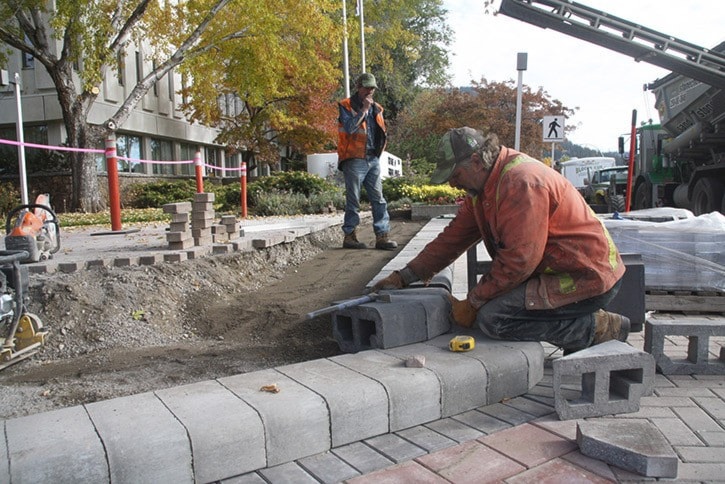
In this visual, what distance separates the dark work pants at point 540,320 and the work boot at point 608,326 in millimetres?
58

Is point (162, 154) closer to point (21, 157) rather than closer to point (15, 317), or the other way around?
point (21, 157)

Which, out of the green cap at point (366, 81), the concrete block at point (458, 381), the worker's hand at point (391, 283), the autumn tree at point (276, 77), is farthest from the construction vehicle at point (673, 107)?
the autumn tree at point (276, 77)

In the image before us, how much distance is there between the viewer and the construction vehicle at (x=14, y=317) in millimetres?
3440

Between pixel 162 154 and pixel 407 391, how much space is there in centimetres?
2515

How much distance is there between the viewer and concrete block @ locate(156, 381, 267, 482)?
2.17 m

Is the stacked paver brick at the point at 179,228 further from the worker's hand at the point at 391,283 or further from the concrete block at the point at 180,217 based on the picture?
the worker's hand at the point at 391,283

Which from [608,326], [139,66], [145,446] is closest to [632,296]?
[608,326]

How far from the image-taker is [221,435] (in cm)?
219

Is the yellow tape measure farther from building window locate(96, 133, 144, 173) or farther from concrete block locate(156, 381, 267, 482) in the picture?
building window locate(96, 133, 144, 173)

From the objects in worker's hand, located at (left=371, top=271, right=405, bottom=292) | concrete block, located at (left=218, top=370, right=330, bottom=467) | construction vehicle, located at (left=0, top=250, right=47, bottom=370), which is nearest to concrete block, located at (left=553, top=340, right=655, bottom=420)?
concrete block, located at (left=218, top=370, right=330, bottom=467)

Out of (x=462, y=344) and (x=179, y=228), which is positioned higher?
(x=179, y=228)

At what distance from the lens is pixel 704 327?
3.42m

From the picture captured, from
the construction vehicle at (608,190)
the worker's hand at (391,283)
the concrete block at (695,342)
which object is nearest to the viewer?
the concrete block at (695,342)

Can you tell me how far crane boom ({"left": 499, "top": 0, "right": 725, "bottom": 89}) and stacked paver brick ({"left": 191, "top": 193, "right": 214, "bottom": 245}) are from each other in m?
5.42
